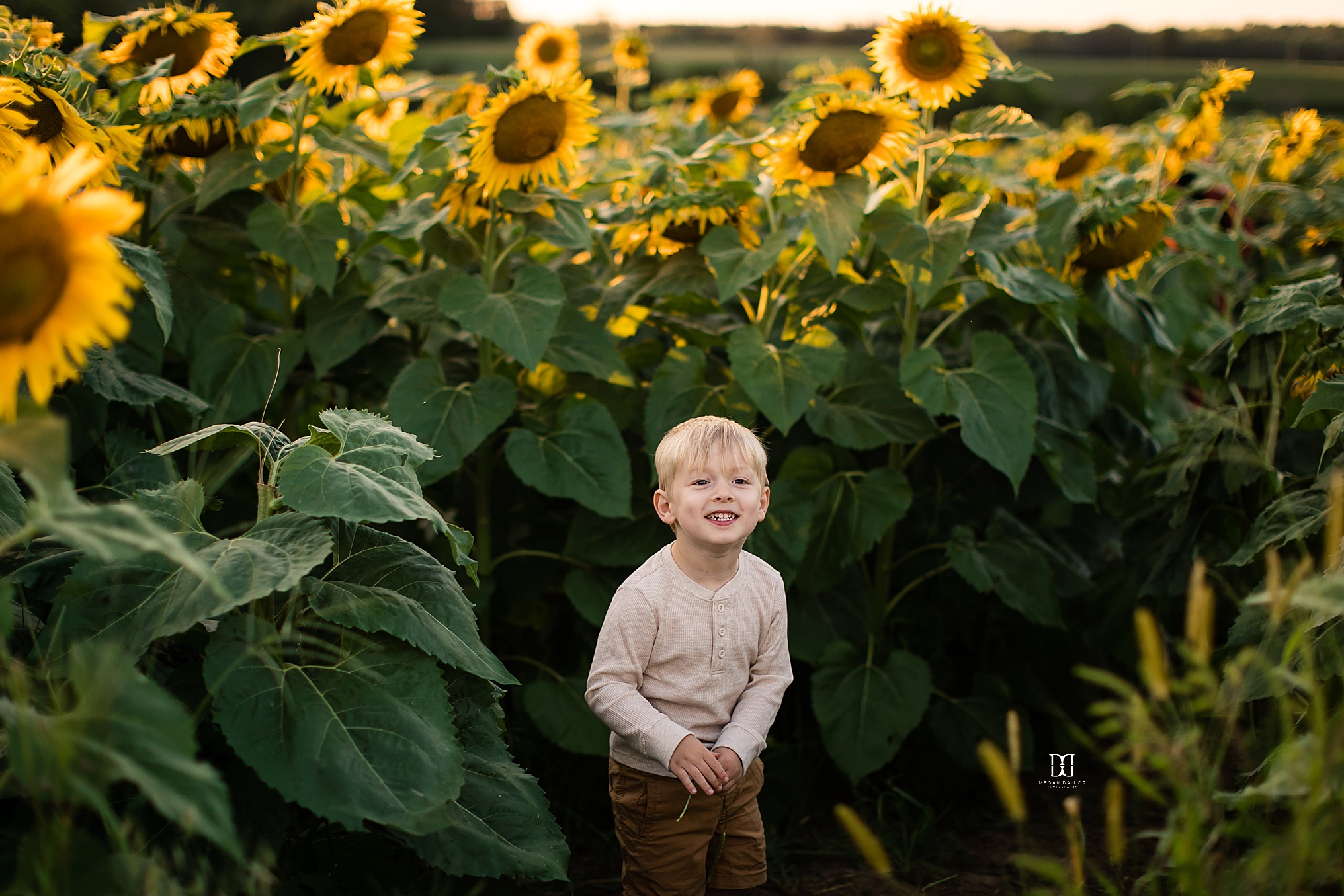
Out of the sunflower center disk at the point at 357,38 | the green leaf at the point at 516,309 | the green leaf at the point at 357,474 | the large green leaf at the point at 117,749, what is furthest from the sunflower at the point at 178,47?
the large green leaf at the point at 117,749

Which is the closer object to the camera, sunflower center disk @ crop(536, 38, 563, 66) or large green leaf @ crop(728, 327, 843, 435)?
large green leaf @ crop(728, 327, 843, 435)

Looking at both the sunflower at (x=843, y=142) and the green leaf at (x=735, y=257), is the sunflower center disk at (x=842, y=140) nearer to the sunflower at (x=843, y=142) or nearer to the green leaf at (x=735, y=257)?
the sunflower at (x=843, y=142)

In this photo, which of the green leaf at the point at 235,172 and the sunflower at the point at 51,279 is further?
the green leaf at the point at 235,172

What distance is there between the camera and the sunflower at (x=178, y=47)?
2.78m

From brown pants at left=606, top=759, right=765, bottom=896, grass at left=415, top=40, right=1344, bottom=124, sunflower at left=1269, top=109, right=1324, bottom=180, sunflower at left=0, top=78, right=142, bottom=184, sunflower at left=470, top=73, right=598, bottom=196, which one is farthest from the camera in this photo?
grass at left=415, top=40, right=1344, bottom=124

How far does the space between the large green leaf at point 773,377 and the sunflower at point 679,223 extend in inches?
13.7

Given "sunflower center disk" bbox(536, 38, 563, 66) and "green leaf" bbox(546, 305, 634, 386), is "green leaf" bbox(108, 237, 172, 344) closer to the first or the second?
"green leaf" bbox(546, 305, 634, 386)

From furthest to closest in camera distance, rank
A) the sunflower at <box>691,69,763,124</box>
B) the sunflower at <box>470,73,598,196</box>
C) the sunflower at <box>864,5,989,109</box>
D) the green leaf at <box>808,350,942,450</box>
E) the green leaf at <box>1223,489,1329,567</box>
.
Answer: the sunflower at <box>691,69,763,124</box> < the sunflower at <box>864,5,989,109</box> < the green leaf at <box>808,350,942,450</box> < the sunflower at <box>470,73,598,196</box> < the green leaf at <box>1223,489,1329,567</box>

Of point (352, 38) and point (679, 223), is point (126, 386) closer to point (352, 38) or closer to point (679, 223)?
point (352, 38)

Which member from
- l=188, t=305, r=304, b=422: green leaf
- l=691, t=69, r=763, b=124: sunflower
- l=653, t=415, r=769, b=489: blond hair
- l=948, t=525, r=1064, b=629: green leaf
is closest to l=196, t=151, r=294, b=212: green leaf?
l=188, t=305, r=304, b=422: green leaf

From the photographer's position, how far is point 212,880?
148 centimetres

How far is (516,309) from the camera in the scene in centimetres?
Answer: 257

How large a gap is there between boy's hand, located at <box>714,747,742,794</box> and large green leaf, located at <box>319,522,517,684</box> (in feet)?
1.27

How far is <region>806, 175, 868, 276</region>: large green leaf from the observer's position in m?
2.57
